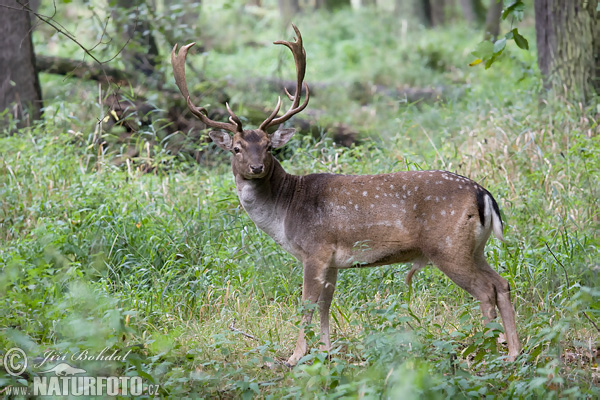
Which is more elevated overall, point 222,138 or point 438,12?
point 222,138

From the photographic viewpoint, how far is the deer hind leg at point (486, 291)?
187 inches

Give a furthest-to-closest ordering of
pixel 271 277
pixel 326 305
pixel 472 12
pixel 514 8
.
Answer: pixel 472 12, pixel 271 277, pixel 514 8, pixel 326 305

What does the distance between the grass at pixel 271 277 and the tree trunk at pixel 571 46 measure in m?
0.35

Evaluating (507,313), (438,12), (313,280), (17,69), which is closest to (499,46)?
(507,313)

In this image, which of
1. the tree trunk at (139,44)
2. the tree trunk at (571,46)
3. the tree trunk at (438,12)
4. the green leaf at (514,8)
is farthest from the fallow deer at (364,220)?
the tree trunk at (438,12)

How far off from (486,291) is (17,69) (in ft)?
22.7

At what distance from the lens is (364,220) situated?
16.3 ft

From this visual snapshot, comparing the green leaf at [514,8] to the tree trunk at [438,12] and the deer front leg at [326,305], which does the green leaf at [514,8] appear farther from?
the tree trunk at [438,12]

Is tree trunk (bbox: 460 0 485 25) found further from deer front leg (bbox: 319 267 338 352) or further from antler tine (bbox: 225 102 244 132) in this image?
deer front leg (bbox: 319 267 338 352)

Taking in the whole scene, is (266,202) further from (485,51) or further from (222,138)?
(485,51)

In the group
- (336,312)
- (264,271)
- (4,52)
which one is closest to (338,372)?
(336,312)

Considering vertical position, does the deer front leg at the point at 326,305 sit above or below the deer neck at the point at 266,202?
below

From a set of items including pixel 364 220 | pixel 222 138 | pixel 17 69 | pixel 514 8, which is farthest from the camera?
pixel 17 69

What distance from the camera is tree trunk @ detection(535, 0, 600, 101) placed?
8.06 meters
